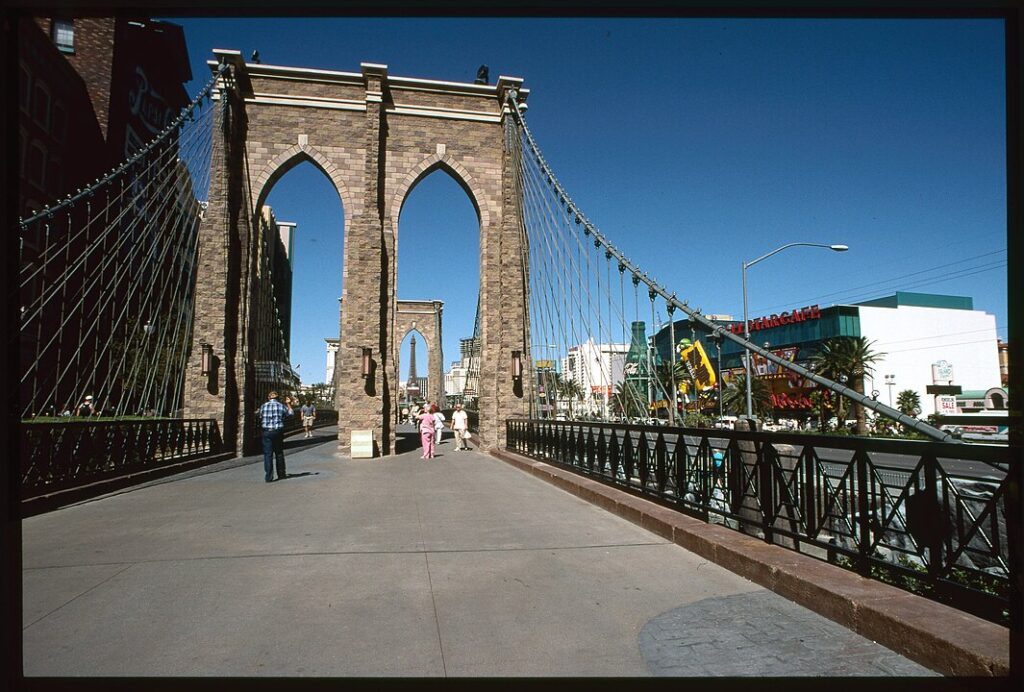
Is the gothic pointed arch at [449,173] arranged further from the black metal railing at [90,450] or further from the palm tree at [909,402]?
the palm tree at [909,402]

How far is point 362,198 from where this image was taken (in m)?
22.2

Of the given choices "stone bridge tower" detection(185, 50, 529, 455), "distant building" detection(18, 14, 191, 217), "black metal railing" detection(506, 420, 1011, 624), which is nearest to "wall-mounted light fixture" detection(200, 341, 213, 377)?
"stone bridge tower" detection(185, 50, 529, 455)

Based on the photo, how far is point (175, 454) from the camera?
16.2 meters

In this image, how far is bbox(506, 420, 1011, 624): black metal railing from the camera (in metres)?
3.77

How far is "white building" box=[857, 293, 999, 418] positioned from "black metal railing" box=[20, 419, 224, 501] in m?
59.2

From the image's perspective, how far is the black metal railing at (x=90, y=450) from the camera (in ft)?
30.9

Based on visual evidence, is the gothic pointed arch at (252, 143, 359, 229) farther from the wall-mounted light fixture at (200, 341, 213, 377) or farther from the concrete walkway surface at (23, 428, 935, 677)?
the concrete walkway surface at (23, 428, 935, 677)

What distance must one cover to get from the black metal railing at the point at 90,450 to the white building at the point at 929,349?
2331 inches

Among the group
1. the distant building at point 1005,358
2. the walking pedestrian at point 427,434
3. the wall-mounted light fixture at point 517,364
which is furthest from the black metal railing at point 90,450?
the wall-mounted light fixture at point 517,364

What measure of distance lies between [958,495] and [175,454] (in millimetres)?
16636

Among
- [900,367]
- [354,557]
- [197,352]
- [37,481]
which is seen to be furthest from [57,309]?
[900,367]
